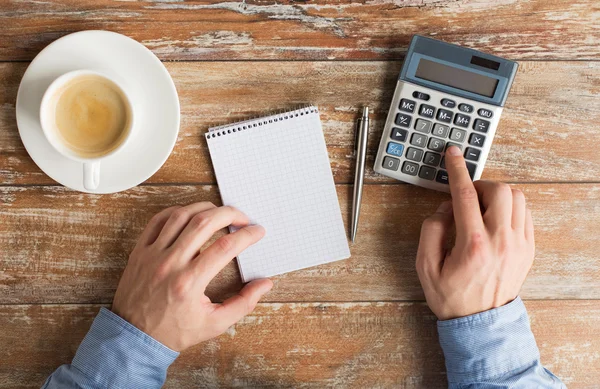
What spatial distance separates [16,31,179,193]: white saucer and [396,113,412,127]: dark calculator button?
0.34 meters

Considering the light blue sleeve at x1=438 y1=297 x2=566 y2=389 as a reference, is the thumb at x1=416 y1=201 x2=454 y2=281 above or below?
above

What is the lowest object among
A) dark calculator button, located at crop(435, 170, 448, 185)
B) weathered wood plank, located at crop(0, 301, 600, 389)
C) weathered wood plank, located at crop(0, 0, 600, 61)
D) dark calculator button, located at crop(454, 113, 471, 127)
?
weathered wood plank, located at crop(0, 301, 600, 389)

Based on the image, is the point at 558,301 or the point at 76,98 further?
the point at 558,301

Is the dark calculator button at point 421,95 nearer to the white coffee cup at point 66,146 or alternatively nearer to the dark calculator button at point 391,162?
the dark calculator button at point 391,162

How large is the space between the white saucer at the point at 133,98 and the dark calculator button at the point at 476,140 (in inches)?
17.6

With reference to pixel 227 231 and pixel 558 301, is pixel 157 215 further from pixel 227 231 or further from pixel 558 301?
pixel 558 301

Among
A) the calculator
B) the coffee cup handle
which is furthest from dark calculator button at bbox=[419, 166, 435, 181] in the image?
the coffee cup handle

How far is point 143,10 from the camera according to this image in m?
0.80

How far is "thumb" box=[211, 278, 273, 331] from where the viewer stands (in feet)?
2.53

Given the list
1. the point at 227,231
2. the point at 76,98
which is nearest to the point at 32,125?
the point at 76,98

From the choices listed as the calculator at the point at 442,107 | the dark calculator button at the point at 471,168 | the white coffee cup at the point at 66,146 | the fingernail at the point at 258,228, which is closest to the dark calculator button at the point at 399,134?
the calculator at the point at 442,107

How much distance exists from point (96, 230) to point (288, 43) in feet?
1.43

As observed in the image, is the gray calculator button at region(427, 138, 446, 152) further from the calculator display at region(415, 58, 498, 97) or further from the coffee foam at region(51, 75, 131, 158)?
the coffee foam at region(51, 75, 131, 158)

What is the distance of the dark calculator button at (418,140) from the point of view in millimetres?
790
